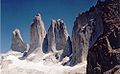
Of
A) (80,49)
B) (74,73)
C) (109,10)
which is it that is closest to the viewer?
(109,10)

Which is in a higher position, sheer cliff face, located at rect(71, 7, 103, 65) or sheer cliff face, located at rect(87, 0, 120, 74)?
sheer cliff face, located at rect(71, 7, 103, 65)

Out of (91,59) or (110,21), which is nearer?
(91,59)

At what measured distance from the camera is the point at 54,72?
176125 mm

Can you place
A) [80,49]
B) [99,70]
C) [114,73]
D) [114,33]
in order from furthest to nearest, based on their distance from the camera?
1. [80,49]
2. [114,33]
3. [99,70]
4. [114,73]

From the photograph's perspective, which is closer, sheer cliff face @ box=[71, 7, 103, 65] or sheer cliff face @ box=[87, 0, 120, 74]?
sheer cliff face @ box=[87, 0, 120, 74]

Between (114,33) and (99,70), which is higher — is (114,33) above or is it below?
above

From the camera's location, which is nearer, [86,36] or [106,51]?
[106,51]

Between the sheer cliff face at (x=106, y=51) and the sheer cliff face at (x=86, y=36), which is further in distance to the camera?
the sheer cliff face at (x=86, y=36)

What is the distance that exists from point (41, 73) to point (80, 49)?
23.5m

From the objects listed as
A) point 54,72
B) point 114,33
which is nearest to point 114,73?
point 114,33

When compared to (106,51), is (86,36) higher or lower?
higher

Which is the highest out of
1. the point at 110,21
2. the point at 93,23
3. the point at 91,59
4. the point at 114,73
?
the point at 93,23

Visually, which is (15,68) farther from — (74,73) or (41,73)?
(74,73)

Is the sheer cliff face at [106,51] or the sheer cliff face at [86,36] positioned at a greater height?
the sheer cliff face at [86,36]
